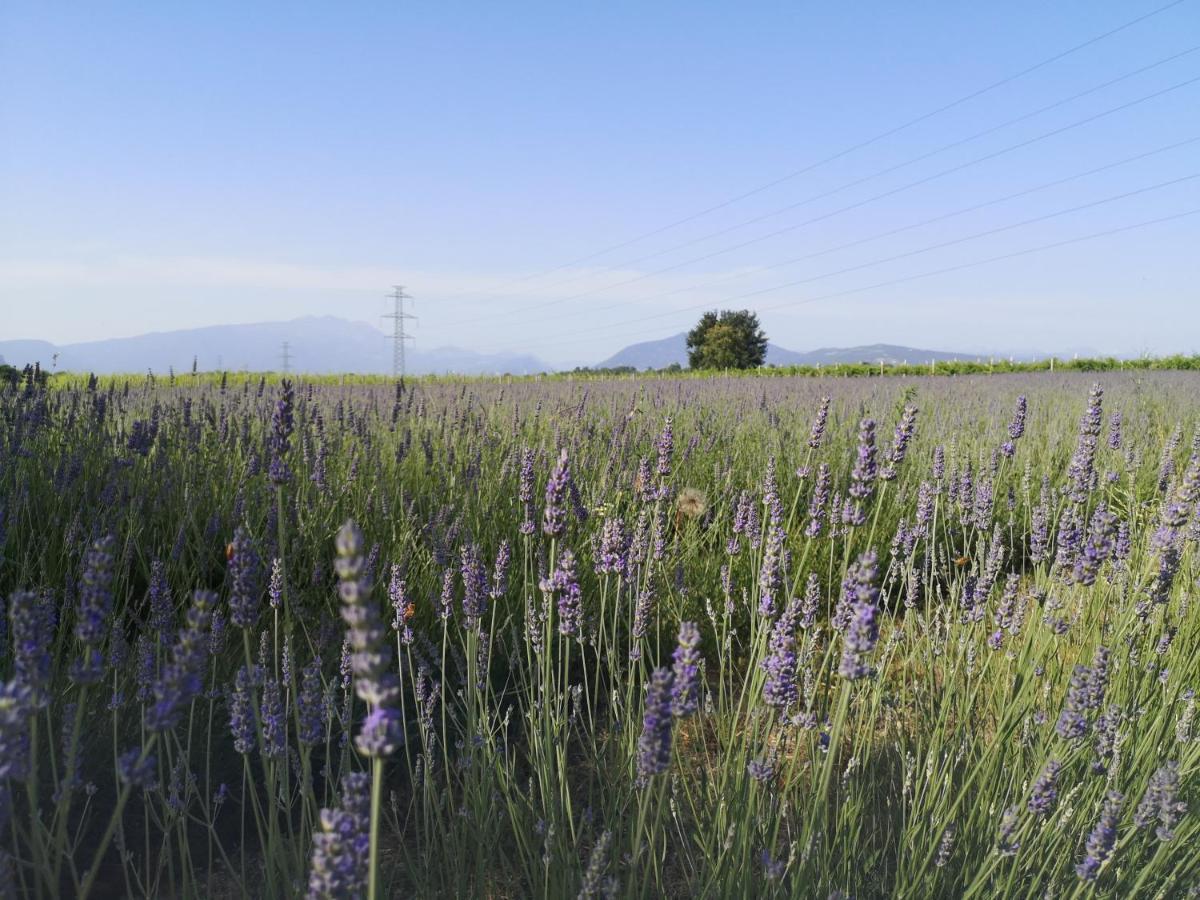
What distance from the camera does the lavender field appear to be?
121 centimetres

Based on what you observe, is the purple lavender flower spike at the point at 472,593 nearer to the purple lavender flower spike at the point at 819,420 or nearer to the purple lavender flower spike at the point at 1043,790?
the purple lavender flower spike at the point at 819,420

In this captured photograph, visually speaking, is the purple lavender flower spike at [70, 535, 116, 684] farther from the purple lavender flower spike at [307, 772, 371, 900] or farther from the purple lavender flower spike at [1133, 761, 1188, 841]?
the purple lavender flower spike at [1133, 761, 1188, 841]

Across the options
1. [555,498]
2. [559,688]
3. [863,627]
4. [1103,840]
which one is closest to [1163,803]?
[1103,840]

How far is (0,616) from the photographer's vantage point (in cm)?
200

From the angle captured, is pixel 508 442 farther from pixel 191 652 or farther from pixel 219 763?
pixel 191 652

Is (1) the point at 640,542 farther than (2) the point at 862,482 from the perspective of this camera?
Yes

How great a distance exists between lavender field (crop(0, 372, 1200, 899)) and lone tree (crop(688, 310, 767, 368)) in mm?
45921

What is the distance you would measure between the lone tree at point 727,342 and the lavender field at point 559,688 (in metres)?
45.9

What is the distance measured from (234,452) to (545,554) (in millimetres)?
2061

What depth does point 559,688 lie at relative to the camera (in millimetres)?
2496

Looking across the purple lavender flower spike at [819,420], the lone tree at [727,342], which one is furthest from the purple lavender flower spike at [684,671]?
the lone tree at [727,342]

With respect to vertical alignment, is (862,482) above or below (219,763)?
above

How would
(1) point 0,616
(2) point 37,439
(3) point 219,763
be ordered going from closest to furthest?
(1) point 0,616 < (3) point 219,763 < (2) point 37,439

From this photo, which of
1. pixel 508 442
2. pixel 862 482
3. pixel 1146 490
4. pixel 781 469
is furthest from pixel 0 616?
pixel 1146 490
